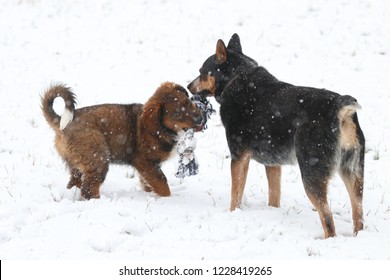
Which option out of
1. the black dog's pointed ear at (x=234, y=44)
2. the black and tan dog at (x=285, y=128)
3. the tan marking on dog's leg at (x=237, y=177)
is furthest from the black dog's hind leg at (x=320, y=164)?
the black dog's pointed ear at (x=234, y=44)

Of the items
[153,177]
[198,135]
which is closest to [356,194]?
[153,177]

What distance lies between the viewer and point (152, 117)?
698 cm

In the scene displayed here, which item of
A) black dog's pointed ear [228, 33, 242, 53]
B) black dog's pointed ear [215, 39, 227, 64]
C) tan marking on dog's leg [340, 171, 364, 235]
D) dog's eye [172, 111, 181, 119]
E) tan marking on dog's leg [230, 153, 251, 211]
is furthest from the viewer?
black dog's pointed ear [228, 33, 242, 53]

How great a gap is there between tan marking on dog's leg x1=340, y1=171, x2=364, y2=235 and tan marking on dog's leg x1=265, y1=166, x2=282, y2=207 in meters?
1.17

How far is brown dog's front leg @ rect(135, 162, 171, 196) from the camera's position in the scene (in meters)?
6.84

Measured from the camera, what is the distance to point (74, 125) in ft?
21.6

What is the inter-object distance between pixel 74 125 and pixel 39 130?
346 centimetres

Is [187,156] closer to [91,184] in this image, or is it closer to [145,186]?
[145,186]

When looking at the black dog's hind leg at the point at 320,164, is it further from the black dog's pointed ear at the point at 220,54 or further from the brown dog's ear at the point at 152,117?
the brown dog's ear at the point at 152,117

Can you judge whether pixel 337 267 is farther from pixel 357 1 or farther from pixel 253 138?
pixel 357 1

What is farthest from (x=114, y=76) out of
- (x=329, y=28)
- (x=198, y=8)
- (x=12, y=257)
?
(x=12, y=257)

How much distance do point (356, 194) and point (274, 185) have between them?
129 centimetres

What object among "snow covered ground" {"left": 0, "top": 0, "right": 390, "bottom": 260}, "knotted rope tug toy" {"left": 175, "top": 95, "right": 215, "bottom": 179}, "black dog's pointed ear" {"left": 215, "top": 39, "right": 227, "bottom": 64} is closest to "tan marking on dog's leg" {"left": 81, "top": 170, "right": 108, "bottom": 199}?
"snow covered ground" {"left": 0, "top": 0, "right": 390, "bottom": 260}

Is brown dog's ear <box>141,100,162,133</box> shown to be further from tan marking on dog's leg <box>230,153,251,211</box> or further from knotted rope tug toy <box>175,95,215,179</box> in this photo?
tan marking on dog's leg <box>230,153,251,211</box>
